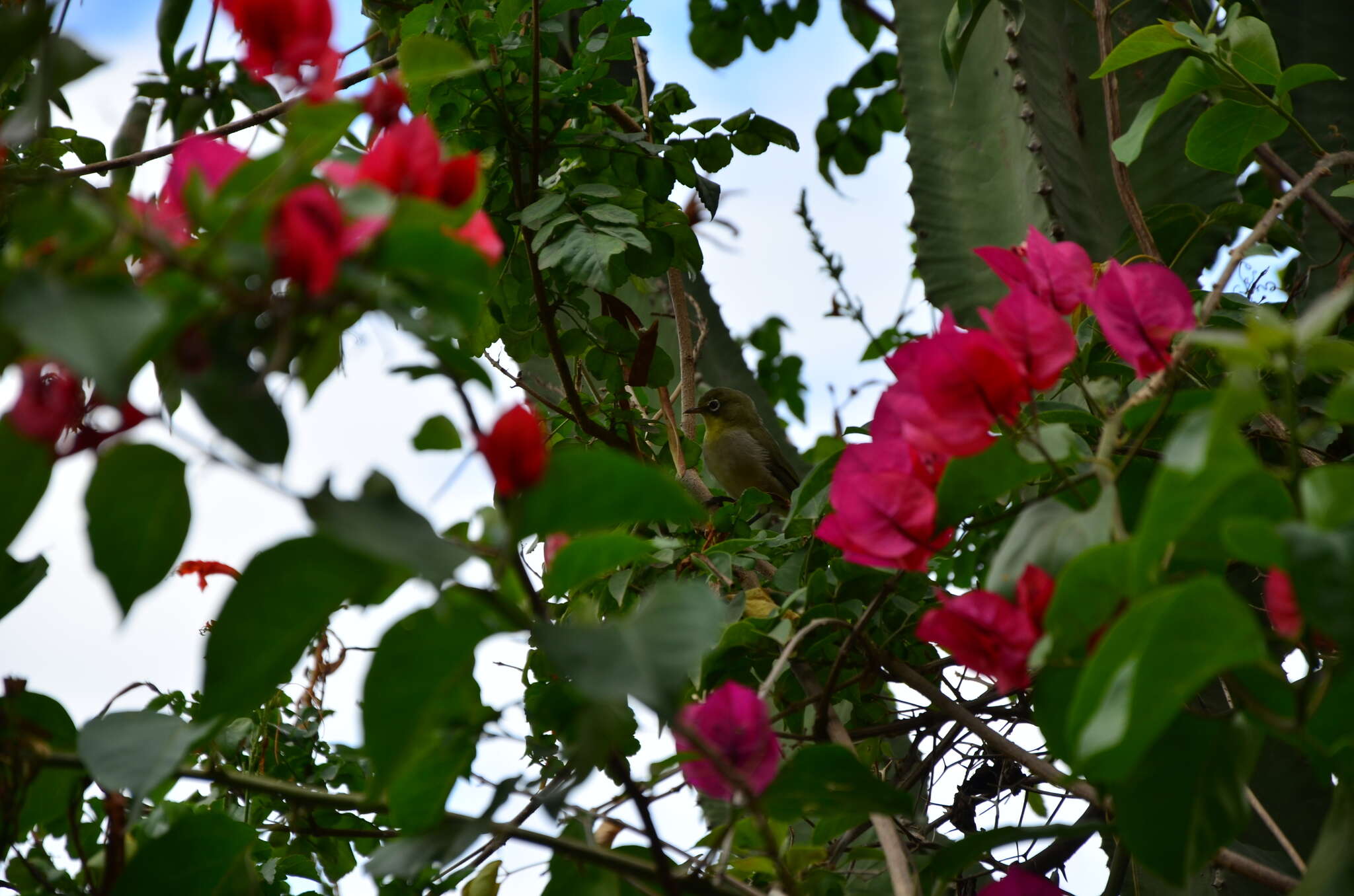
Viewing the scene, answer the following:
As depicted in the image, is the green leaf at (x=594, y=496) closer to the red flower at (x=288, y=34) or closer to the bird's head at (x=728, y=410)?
the red flower at (x=288, y=34)

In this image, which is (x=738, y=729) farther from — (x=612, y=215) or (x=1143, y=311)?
(x=612, y=215)

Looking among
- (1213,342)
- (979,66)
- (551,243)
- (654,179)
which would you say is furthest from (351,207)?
(979,66)

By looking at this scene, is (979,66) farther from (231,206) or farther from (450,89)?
(231,206)

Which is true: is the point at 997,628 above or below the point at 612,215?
below

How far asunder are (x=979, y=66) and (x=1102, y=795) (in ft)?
5.83

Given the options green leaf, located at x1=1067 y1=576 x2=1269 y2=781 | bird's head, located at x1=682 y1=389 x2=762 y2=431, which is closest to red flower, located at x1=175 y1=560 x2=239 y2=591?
green leaf, located at x1=1067 y1=576 x2=1269 y2=781

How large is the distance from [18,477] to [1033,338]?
23.5 inches

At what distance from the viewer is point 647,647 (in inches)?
21.5

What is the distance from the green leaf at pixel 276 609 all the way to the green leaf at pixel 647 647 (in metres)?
0.11

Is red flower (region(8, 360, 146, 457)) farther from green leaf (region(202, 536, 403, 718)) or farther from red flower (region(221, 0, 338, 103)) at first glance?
red flower (region(221, 0, 338, 103))

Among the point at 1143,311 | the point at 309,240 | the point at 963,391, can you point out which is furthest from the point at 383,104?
the point at 1143,311

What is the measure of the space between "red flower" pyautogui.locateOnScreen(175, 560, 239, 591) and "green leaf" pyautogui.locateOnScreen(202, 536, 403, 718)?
3.77 ft

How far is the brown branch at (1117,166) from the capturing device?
1529 mm

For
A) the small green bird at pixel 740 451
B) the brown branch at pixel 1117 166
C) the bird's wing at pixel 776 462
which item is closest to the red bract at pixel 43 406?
the brown branch at pixel 1117 166
